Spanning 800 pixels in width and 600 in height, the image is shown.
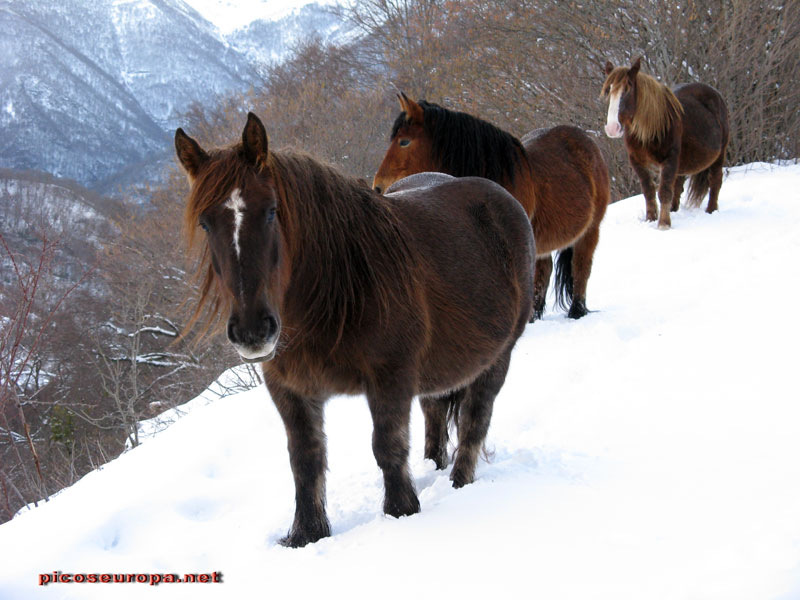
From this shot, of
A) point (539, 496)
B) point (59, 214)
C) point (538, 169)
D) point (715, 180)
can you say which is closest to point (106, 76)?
point (59, 214)

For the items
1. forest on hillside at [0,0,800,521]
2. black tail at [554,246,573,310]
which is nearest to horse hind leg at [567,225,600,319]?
black tail at [554,246,573,310]

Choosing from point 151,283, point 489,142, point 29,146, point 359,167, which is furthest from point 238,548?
point 29,146

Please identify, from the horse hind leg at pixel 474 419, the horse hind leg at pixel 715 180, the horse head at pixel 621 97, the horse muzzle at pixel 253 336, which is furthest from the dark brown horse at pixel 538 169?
the horse hind leg at pixel 715 180

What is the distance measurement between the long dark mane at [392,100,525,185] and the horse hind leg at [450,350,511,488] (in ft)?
8.66

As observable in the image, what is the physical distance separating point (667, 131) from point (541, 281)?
4.13 metres

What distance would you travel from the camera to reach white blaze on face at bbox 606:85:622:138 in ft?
26.2

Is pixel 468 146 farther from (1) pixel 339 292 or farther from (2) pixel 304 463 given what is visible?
(2) pixel 304 463

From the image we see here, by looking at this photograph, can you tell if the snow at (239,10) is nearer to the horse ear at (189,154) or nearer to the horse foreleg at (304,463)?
the horse ear at (189,154)

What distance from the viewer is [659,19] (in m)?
13.2

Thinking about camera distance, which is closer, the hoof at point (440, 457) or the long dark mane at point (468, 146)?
the hoof at point (440, 457)

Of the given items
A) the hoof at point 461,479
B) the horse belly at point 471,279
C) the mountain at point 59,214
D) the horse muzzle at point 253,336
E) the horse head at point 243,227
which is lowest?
the mountain at point 59,214

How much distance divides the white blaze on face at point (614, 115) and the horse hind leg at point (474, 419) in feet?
19.4

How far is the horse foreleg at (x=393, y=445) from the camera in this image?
239cm

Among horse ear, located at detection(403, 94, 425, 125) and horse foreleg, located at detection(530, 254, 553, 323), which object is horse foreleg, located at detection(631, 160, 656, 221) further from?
horse ear, located at detection(403, 94, 425, 125)
